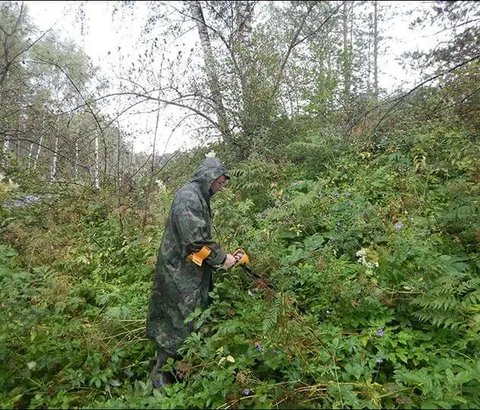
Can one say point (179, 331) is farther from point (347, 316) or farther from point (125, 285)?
point (125, 285)

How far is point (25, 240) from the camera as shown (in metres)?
5.74

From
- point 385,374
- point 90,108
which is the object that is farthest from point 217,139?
point 385,374

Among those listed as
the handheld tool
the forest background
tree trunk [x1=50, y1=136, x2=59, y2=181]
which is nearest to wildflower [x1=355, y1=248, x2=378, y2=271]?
the forest background

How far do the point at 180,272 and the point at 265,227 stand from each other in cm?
246

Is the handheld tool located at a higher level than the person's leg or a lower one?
higher

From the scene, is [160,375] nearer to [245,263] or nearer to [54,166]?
[245,263]

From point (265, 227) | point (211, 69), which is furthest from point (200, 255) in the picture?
point (211, 69)

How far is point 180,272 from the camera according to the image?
333 cm

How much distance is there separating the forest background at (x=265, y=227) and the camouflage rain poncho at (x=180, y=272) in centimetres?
26

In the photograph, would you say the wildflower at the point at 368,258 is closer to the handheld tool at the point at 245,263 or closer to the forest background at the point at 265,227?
the forest background at the point at 265,227

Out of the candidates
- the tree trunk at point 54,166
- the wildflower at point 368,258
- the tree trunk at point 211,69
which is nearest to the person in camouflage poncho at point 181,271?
the wildflower at point 368,258

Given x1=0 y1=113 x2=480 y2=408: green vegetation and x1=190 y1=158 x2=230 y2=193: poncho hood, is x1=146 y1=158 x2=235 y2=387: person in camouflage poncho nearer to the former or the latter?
x1=190 y1=158 x2=230 y2=193: poncho hood

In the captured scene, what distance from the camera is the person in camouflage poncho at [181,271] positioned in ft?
10.7

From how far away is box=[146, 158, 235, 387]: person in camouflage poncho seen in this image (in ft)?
10.7
